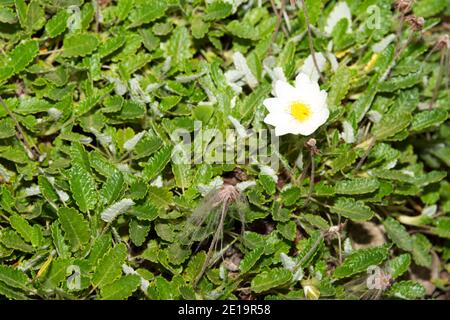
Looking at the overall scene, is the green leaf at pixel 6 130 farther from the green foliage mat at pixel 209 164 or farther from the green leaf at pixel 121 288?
the green leaf at pixel 121 288

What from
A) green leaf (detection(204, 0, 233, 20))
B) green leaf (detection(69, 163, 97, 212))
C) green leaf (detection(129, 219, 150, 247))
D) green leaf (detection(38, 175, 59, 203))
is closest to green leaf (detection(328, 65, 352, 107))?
green leaf (detection(204, 0, 233, 20))

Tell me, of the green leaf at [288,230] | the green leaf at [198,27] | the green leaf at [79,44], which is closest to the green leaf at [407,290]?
the green leaf at [288,230]

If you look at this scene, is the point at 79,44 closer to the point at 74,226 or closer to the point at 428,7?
the point at 74,226

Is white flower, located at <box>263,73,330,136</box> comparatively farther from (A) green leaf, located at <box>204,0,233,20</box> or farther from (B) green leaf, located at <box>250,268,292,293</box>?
(B) green leaf, located at <box>250,268,292,293</box>
